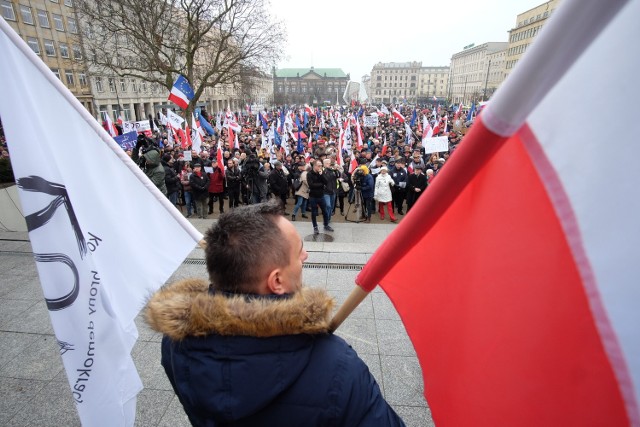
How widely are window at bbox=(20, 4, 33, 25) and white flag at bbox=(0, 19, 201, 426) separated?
47104mm

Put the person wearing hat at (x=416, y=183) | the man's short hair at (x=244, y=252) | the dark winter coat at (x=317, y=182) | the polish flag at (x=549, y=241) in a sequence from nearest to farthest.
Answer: the polish flag at (x=549, y=241) → the man's short hair at (x=244, y=252) → the dark winter coat at (x=317, y=182) → the person wearing hat at (x=416, y=183)

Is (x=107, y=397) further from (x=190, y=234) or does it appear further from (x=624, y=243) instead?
(x=624, y=243)

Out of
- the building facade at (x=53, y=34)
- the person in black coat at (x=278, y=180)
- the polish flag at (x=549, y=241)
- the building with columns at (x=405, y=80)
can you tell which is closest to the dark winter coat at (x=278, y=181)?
the person in black coat at (x=278, y=180)

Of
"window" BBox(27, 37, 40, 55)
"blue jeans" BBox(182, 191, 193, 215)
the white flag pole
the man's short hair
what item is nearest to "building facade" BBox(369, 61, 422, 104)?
"window" BBox(27, 37, 40, 55)

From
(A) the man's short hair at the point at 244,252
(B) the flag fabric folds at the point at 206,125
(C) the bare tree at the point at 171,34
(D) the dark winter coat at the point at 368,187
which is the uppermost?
(C) the bare tree at the point at 171,34

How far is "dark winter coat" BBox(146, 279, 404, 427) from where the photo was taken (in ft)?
3.35

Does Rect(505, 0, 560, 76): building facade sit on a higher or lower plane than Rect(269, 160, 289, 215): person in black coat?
higher

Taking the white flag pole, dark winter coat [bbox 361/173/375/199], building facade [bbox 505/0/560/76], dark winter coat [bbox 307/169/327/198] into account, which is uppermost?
building facade [bbox 505/0/560/76]

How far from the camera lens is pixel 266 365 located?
102cm

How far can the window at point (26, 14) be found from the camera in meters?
35.4

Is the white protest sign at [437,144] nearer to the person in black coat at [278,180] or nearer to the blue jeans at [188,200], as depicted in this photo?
the person in black coat at [278,180]

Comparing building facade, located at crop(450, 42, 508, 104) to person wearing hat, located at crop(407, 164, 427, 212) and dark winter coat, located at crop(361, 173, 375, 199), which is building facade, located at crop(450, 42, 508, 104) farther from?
dark winter coat, located at crop(361, 173, 375, 199)

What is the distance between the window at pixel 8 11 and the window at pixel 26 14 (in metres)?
0.90

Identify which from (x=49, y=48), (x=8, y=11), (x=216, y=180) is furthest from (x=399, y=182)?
(x=49, y=48)
